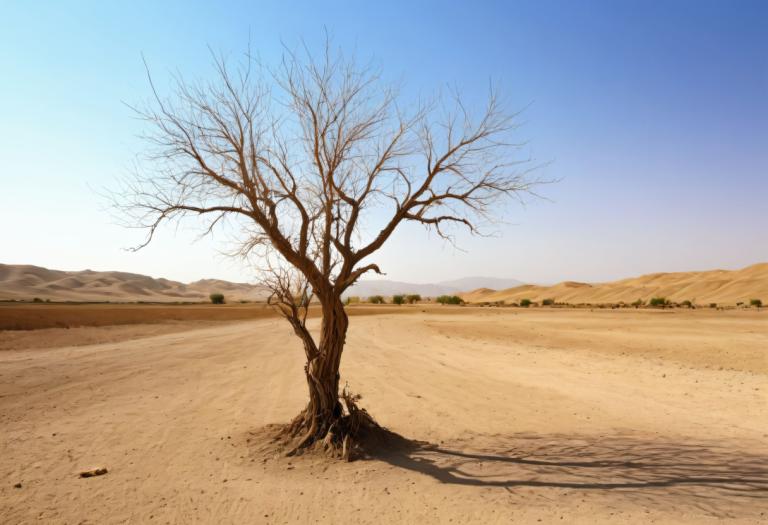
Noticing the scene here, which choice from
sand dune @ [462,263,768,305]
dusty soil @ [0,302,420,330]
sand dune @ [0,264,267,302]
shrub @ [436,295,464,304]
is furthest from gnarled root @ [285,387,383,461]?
sand dune @ [0,264,267,302]

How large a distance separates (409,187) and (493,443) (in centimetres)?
433

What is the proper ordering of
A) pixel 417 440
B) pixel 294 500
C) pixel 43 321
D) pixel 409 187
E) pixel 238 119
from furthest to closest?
pixel 43 321
pixel 417 440
pixel 409 187
pixel 238 119
pixel 294 500

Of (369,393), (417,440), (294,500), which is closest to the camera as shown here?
(294,500)

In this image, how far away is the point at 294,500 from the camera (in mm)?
5598

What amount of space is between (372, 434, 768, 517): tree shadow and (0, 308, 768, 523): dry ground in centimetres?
4

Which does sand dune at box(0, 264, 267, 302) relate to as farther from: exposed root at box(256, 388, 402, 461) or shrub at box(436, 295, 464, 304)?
exposed root at box(256, 388, 402, 461)

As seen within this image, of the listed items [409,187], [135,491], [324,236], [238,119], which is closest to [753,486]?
[409,187]

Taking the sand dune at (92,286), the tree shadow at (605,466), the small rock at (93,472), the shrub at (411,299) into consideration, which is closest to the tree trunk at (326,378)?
the tree shadow at (605,466)

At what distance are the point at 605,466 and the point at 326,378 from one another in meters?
4.10

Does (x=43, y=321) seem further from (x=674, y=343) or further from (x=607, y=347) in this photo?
(x=674, y=343)

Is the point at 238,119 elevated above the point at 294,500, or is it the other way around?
the point at 238,119

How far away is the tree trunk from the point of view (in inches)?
286

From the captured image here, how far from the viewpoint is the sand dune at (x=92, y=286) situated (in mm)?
81250

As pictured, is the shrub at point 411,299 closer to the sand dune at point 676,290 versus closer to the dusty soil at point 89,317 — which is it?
the sand dune at point 676,290
